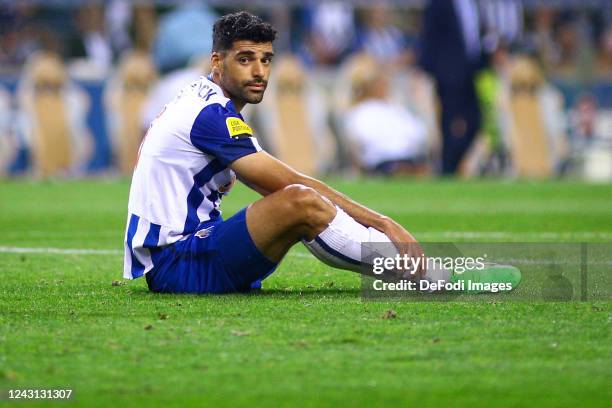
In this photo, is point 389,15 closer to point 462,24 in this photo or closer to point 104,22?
point 462,24

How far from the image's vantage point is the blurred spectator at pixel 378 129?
21.4m

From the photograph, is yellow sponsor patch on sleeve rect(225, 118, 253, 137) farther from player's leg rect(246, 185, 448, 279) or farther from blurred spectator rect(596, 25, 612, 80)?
blurred spectator rect(596, 25, 612, 80)

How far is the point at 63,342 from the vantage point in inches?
206

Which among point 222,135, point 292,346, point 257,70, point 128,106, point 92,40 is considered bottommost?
point 292,346

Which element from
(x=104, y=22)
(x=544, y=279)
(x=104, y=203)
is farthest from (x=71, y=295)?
(x=104, y=22)

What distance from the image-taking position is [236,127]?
20.9ft

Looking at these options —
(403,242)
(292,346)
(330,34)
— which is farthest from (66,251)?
(330,34)

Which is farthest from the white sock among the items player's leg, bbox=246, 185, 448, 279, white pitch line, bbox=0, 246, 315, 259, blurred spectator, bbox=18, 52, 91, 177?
blurred spectator, bbox=18, 52, 91, 177

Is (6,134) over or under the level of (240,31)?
over

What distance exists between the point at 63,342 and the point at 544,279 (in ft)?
9.40

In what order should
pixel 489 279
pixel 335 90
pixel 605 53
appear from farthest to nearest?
pixel 605 53
pixel 335 90
pixel 489 279

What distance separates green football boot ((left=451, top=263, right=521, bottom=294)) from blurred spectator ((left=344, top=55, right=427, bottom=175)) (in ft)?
48.7

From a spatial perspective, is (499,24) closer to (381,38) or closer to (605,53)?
(381,38)

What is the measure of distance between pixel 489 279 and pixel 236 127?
151cm
